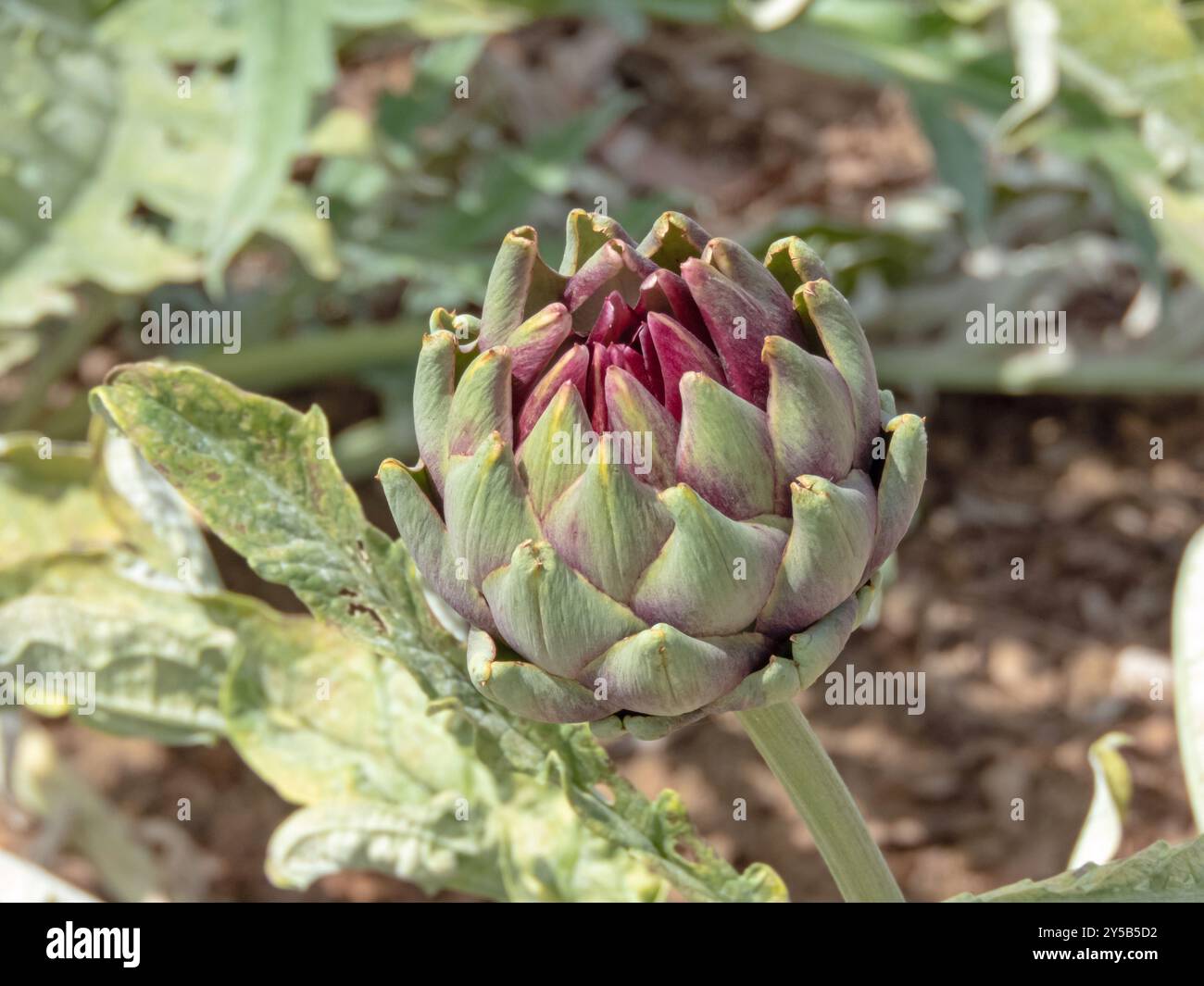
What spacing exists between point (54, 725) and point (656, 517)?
123 cm

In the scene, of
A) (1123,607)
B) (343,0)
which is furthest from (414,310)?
(1123,607)

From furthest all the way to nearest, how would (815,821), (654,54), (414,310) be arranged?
1. (654,54)
2. (414,310)
3. (815,821)

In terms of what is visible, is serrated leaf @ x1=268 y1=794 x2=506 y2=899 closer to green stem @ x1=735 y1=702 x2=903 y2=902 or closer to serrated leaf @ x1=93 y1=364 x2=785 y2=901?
serrated leaf @ x1=93 y1=364 x2=785 y2=901

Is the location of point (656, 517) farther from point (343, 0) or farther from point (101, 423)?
point (343, 0)

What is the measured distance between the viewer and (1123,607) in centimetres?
165
